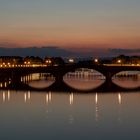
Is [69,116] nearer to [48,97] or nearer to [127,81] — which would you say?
[48,97]

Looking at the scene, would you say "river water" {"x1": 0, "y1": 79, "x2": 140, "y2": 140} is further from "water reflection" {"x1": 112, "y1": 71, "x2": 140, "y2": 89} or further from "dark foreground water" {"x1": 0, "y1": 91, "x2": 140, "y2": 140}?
"water reflection" {"x1": 112, "y1": 71, "x2": 140, "y2": 89}

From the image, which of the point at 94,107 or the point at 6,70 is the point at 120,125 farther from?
the point at 6,70

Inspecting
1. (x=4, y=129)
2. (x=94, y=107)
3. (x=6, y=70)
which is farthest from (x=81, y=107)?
(x=6, y=70)

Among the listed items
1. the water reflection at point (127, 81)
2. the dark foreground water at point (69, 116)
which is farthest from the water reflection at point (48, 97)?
the water reflection at point (127, 81)

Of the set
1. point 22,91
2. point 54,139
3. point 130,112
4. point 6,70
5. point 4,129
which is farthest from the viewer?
point 6,70

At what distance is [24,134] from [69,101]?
18369 millimetres

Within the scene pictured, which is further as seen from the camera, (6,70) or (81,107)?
(6,70)

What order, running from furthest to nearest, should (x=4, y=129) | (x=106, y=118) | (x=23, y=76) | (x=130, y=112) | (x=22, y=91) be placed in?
(x=23, y=76), (x=22, y=91), (x=130, y=112), (x=106, y=118), (x=4, y=129)

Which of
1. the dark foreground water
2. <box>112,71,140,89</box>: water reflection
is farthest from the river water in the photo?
<box>112,71,140,89</box>: water reflection

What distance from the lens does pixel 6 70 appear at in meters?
72.9

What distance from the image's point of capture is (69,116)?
120 ft

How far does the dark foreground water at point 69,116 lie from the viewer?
29.5 metres

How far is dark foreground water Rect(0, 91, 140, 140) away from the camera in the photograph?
29.5 m

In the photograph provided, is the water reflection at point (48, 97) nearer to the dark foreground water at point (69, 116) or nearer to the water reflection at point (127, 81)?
the dark foreground water at point (69, 116)
